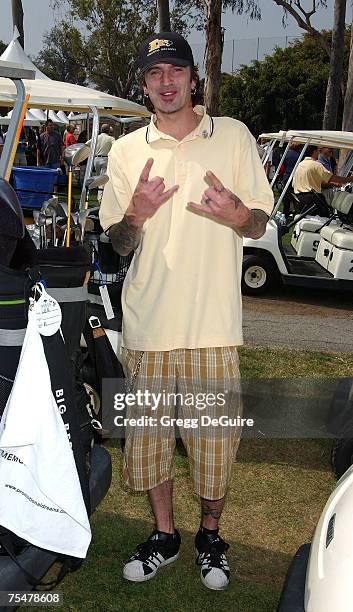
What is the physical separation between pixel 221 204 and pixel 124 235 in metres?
0.40

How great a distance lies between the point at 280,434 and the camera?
407 cm

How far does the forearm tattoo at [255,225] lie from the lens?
242 cm

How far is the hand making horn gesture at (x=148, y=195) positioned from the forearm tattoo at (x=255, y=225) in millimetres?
283

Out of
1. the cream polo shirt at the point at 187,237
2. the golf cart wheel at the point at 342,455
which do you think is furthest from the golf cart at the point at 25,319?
the golf cart wheel at the point at 342,455

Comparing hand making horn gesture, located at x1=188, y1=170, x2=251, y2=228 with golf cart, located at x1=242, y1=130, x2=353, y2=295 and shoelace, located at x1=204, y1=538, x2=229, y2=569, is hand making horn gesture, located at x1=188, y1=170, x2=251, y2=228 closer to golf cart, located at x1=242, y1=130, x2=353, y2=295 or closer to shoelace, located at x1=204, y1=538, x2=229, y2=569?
shoelace, located at x1=204, y1=538, x2=229, y2=569

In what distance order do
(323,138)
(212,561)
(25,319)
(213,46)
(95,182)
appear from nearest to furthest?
1. (25,319)
2. (212,561)
3. (95,182)
4. (323,138)
5. (213,46)

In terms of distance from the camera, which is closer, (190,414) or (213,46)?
(190,414)

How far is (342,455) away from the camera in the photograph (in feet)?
11.3

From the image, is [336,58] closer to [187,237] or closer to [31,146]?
[31,146]

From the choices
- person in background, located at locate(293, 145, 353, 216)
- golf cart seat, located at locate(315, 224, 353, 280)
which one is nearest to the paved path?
golf cart seat, located at locate(315, 224, 353, 280)

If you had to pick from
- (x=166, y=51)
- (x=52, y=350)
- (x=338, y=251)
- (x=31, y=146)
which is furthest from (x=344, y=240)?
(x=31, y=146)

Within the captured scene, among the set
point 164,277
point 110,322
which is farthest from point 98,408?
point 164,277

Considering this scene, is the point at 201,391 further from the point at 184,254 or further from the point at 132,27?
the point at 132,27

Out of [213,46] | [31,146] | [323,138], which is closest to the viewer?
[323,138]
